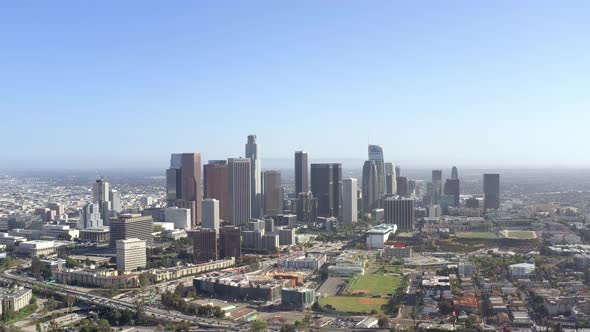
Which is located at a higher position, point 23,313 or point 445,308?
point 445,308

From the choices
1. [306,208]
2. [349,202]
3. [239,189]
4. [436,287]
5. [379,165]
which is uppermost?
[379,165]

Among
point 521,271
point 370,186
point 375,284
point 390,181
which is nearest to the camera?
point 375,284

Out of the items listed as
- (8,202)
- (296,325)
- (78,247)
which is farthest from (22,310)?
(8,202)

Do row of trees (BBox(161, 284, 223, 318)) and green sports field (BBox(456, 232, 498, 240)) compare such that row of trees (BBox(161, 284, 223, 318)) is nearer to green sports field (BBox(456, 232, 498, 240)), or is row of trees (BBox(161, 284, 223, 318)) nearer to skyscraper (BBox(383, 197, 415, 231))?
green sports field (BBox(456, 232, 498, 240))

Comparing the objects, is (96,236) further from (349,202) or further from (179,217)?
(349,202)

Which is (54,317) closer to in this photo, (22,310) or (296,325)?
(22,310)

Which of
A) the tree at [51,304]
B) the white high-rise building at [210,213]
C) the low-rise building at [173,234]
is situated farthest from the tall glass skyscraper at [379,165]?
the tree at [51,304]

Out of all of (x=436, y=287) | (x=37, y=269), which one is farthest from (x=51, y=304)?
(x=436, y=287)
